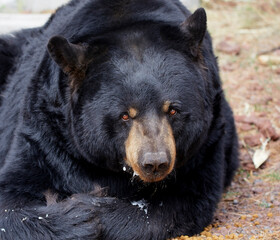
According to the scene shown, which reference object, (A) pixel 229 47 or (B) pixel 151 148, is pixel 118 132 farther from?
(A) pixel 229 47

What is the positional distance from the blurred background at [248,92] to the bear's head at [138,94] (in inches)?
35.2

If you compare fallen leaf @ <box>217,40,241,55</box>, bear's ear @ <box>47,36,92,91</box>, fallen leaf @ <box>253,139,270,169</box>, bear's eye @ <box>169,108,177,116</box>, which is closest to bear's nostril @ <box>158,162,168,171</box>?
bear's eye @ <box>169,108,177,116</box>

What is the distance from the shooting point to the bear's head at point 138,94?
174 inches

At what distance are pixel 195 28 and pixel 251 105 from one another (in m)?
3.77

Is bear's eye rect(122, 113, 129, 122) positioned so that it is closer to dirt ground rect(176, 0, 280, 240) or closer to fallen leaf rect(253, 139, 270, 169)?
dirt ground rect(176, 0, 280, 240)

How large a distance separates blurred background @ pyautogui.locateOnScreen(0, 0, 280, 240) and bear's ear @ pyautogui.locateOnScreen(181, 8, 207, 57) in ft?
5.06

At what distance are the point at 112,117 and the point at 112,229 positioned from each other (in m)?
0.89

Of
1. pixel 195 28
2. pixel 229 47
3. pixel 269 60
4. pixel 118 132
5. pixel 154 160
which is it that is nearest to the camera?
pixel 154 160

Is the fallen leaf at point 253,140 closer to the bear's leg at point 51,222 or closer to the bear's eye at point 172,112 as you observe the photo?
the bear's eye at point 172,112

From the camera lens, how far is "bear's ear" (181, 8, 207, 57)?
4.73 meters

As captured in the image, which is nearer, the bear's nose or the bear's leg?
the bear's nose

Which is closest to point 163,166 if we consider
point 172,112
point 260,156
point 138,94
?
point 172,112

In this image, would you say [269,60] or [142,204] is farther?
[269,60]

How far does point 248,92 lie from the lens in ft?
28.3
